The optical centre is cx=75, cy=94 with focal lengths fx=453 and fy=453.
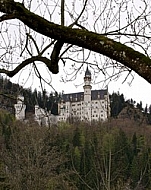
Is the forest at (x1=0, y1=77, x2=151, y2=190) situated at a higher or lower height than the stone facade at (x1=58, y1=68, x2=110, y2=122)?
lower

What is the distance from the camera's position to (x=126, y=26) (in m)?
Answer: 3.90

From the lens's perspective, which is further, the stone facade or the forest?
the stone facade

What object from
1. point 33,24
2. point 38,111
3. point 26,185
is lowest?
point 26,185

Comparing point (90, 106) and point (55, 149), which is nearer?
point (55, 149)

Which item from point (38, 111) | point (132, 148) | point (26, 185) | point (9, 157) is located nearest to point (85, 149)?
point (132, 148)

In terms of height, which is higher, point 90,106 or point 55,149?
point 90,106

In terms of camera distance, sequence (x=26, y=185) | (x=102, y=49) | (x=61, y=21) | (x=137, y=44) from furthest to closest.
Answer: (x=26, y=185), (x=137, y=44), (x=61, y=21), (x=102, y=49)

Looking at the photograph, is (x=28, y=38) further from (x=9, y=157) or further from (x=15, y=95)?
(x=9, y=157)

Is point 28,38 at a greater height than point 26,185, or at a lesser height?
greater

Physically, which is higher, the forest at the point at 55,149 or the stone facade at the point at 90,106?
the stone facade at the point at 90,106

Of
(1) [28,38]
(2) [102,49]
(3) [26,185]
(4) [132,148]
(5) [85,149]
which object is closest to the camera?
(2) [102,49]

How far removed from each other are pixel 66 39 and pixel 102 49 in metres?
0.27

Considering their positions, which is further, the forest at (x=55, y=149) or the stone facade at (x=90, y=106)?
the stone facade at (x=90, y=106)

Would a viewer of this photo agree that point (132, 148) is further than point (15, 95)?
Yes
